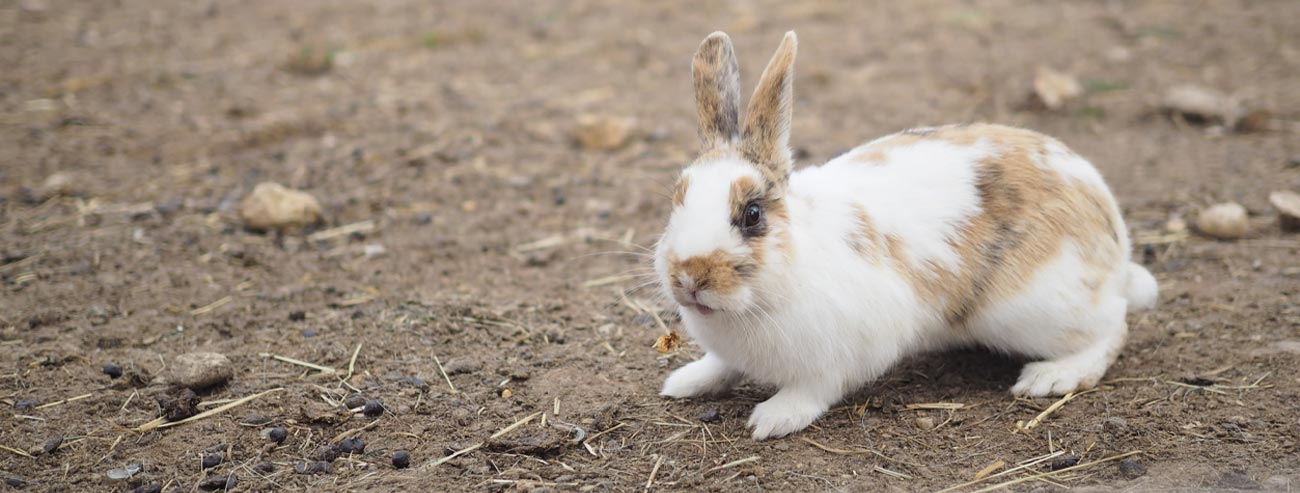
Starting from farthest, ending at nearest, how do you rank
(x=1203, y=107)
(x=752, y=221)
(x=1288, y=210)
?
(x=1203, y=107) → (x=1288, y=210) → (x=752, y=221)

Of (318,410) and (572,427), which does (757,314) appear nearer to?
(572,427)

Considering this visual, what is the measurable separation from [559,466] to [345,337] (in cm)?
137

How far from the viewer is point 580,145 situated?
21.7 feet

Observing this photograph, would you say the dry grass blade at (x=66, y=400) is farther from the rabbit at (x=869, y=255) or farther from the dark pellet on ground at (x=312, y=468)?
the rabbit at (x=869, y=255)

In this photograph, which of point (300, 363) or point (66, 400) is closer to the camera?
point (66, 400)

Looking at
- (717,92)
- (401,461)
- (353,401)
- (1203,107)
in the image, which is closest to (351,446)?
(401,461)

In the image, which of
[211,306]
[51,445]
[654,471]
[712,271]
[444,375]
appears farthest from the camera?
[211,306]

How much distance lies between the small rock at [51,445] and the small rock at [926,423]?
9.68 feet

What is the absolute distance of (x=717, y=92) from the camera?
3416 mm

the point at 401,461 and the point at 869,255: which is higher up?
the point at 869,255

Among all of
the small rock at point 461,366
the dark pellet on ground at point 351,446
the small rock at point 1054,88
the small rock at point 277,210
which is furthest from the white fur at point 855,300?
the small rock at point 1054,88

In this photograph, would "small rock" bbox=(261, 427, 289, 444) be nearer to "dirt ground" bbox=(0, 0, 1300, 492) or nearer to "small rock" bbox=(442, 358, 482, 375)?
"dirt ground" bbox=(0, 0, 1300, 492)

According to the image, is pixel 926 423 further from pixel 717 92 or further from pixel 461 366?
pixel 461 366

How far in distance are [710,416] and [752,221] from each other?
0.83 metres
